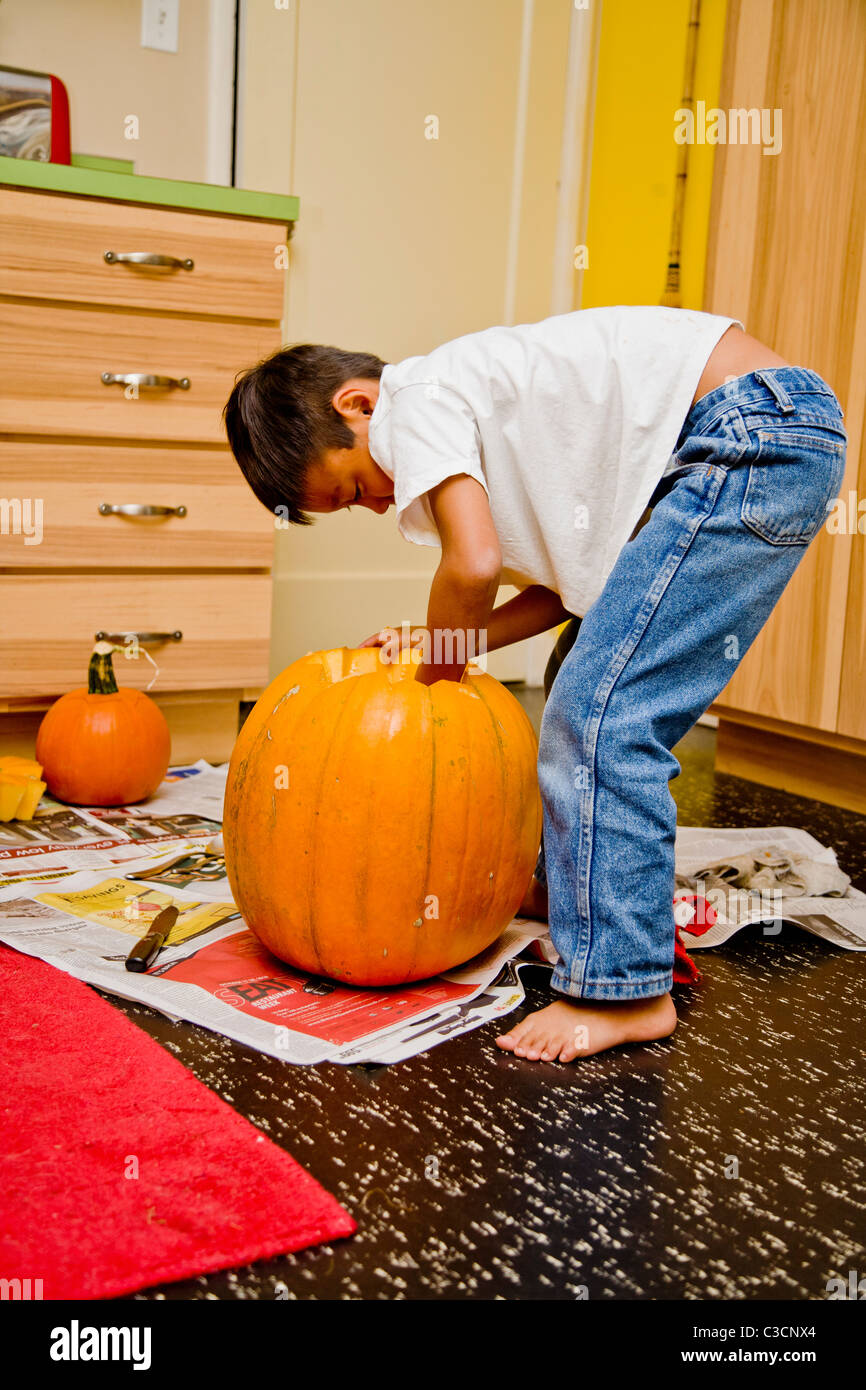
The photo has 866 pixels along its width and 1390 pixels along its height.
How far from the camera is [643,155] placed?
2.65 metres

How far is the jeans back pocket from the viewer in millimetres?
968

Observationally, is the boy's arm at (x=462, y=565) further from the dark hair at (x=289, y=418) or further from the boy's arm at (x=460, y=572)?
the dark hair at (x=289, y=418)

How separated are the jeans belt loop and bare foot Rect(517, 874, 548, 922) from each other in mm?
565

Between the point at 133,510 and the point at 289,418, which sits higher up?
the point at 289,418

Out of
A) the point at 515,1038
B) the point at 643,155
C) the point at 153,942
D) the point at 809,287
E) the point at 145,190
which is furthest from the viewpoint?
the point at 643,155

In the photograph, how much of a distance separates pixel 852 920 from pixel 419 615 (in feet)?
5.36

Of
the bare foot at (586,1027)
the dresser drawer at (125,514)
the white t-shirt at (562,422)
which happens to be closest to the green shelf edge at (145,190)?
the dresser drawer at (125,514)

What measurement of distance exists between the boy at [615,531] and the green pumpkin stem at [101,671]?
741 millimetres

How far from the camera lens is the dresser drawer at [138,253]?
5.49 ft

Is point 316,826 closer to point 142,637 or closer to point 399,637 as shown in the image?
point 399,637

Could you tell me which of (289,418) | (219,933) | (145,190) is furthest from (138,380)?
(219,933)

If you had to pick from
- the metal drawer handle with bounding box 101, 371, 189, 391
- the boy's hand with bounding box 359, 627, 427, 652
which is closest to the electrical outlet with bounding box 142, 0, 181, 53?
the metal drawer handle with bounding box 101, 371, 189, 391

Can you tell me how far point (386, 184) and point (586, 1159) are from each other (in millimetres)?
2285
